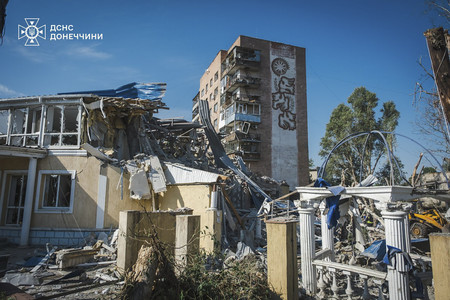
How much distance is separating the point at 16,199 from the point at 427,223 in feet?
67.9

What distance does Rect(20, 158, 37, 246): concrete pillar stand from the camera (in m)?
11.3

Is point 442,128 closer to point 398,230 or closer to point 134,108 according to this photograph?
point 398,230

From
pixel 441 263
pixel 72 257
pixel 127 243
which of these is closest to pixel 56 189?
pixel 72 257

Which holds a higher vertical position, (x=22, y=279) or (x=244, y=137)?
(x=244, y=137)

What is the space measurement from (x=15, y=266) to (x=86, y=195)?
358 centimetres

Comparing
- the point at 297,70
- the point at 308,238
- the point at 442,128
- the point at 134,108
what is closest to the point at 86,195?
the point at 134,108

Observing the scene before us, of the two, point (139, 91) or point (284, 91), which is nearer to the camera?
point (139, 91)

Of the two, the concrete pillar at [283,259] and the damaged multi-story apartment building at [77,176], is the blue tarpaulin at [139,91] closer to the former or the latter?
the damaged multi-story apartment building at [77,176]

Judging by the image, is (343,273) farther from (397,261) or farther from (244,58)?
(244,58)

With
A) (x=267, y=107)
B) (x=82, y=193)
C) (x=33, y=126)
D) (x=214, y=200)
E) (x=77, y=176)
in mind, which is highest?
(x=267, y=107)

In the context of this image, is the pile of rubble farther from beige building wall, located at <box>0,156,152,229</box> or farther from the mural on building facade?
the mural on building facade

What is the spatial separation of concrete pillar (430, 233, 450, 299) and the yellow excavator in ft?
38.9

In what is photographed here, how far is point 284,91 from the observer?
3888 cm

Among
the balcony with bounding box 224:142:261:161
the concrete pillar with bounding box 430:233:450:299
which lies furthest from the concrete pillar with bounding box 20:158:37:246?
the balcony with bounding box 224:142:261:161
